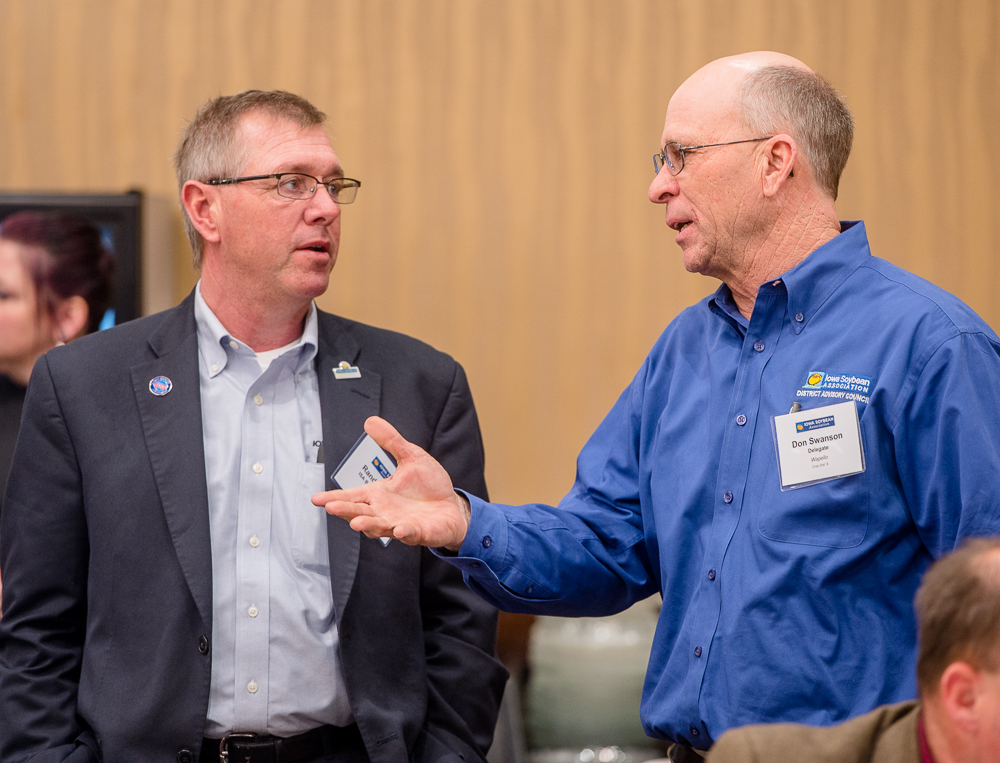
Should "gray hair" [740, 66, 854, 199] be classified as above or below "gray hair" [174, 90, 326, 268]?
above

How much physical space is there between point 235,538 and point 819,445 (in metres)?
1.22

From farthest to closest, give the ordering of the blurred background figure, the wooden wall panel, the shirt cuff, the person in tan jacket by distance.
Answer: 1. the wooden wall panel
2. the blurred background figure
3. the shirt cuff
4. the person in tan jacket

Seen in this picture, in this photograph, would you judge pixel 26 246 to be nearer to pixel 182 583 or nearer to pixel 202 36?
pixel 202 36

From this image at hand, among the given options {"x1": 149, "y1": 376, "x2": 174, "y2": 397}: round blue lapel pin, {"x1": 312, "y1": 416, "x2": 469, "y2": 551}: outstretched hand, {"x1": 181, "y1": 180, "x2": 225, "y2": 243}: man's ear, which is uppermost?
{"x1": 181, "y1": 180, "x2": 225, "y2": 243}: man's ear

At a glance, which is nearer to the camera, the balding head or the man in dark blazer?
the balding head

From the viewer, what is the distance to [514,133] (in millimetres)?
3912

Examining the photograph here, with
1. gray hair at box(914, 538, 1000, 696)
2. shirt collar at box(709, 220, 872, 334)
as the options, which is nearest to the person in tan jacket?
gray hair at box(914, 538, 1000, 696)

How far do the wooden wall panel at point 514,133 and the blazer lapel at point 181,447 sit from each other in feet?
5.46

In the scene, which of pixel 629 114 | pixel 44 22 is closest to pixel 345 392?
pixel 629 114

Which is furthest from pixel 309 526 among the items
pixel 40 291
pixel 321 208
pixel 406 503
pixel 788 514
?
pixel 40 291

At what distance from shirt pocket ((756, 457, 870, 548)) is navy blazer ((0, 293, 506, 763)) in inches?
33.4

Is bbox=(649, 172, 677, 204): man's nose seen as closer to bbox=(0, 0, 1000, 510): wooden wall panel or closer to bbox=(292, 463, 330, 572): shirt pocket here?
bbox=(292, 463, 330, 572): shirt pocket

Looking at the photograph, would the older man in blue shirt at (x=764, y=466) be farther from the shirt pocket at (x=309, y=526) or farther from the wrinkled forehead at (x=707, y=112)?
the shirt pocket at (x=309, y=526)

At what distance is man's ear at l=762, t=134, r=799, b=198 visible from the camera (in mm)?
1880
